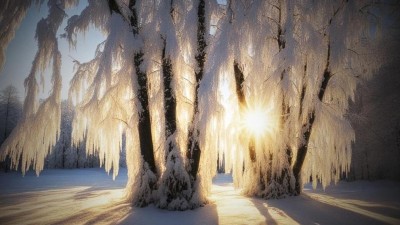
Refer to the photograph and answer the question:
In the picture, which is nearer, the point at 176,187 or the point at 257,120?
the point at 176,187

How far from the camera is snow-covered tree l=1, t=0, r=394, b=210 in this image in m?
5.87

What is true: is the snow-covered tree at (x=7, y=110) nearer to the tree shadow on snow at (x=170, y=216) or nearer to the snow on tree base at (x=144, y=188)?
the snow on tree base at (x=144, y=188)

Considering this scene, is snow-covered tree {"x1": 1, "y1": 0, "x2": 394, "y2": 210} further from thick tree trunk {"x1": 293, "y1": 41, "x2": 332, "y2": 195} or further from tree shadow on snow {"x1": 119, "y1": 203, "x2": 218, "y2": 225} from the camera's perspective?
tree shadow on snow {"x1": 119, "y1": 203, "x2": 218, "y2": 225}

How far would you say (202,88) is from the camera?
18.8 ft

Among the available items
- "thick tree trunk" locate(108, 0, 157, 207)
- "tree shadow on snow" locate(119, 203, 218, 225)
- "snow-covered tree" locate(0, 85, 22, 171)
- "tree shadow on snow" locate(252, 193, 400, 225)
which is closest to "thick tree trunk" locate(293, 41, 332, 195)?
"tree shadow on snow" locate(252, 193, 400, 225)

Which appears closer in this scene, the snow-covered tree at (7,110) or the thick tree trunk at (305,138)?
the thick tree trunk at (305,138)

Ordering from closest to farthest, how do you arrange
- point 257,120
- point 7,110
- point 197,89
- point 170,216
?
1. point 170,216
2. point 197,89
3. point 257,120
4. point 7,110

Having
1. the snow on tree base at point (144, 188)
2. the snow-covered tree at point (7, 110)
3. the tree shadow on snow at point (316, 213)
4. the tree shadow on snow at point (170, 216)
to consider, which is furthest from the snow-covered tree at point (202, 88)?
the snow-covered tree at point (7, 110)

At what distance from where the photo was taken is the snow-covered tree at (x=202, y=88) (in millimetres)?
5871

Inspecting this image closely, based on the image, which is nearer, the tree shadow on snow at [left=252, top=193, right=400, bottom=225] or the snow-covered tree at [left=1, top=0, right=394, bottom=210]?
the tree shadow on snow at [left=252, top=193, right=400, bottom=225]

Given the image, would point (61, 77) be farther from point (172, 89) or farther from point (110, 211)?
point (110, 211)

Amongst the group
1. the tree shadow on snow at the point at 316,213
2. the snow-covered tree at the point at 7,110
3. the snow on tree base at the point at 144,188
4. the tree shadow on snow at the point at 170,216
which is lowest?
the tree shadow on snow at the point at 170,216

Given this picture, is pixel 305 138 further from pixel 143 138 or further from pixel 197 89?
pixel 143 138

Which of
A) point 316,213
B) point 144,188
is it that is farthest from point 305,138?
point 144,188
